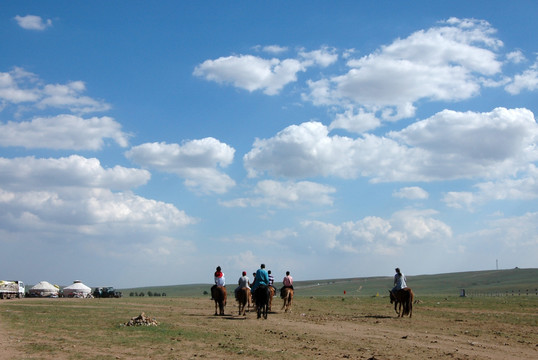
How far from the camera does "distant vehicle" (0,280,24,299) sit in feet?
221

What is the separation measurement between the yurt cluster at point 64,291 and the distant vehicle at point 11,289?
4456mm

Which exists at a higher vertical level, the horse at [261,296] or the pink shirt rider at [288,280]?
the pink shirt rider at [288,280]

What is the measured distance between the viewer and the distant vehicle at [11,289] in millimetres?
67312

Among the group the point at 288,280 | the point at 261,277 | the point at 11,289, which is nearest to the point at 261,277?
the point at 261,277

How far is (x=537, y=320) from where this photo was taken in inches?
1044

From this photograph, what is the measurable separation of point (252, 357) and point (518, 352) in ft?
25.5

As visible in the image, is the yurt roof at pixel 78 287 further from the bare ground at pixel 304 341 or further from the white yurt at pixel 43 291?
the bare ground at pixel 304 341

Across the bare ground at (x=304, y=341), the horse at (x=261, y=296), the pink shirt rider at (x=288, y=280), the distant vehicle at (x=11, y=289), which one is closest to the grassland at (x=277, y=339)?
the bare ground at (x=304, y=341)

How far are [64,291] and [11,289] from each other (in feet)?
27.7

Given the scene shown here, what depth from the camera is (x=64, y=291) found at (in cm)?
7644

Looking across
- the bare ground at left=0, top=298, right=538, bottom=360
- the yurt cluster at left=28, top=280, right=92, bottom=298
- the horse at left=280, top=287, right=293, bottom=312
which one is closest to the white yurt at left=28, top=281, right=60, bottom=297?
the yurt cluster at left=28, top=280, right=92, bottom=298

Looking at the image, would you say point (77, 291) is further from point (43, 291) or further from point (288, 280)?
point (288, 280)

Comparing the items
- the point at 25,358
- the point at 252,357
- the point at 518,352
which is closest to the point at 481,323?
the point at 518,352

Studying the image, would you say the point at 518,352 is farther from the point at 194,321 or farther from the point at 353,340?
the point at 194,321
